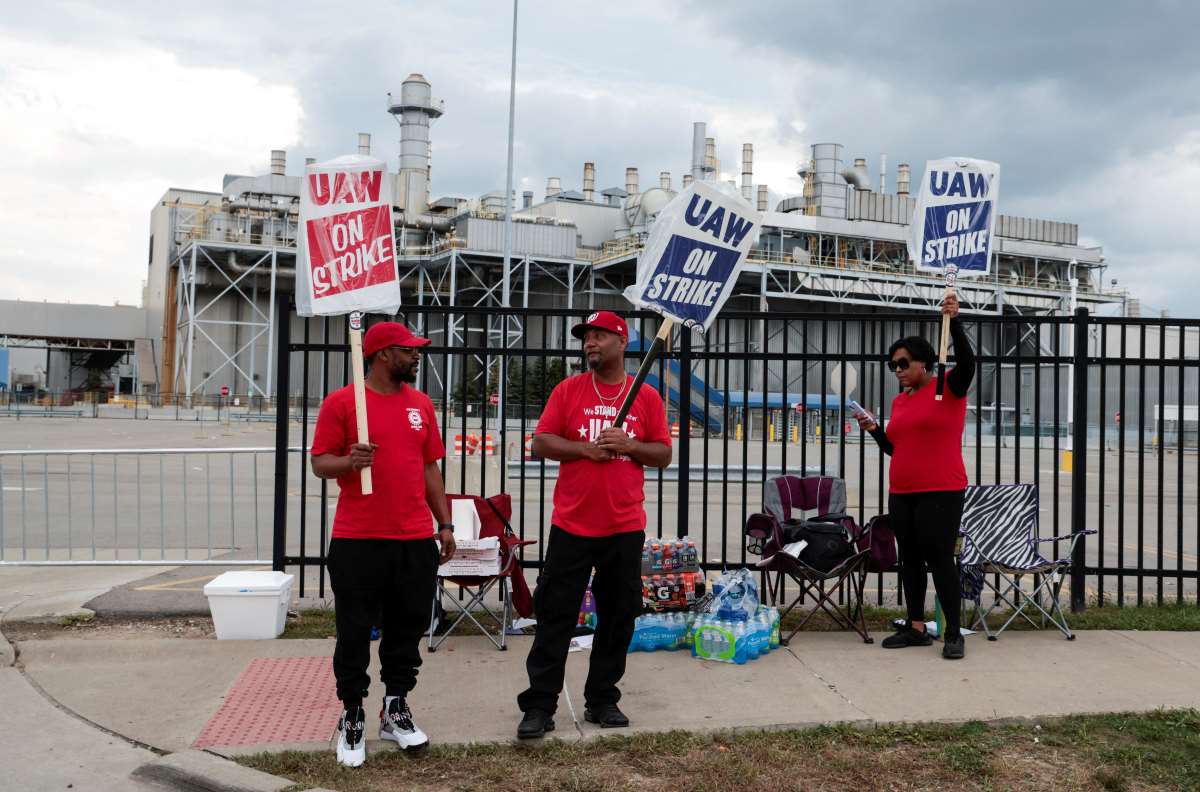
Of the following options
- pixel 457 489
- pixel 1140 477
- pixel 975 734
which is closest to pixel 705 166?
pixel 457 489

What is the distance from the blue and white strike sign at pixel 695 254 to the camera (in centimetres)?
587

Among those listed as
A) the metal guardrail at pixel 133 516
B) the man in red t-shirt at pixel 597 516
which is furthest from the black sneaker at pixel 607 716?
the metal guardrail at pixel 133 516

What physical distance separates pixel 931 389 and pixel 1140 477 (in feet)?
9.73

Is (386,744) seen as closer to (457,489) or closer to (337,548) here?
(337,548)

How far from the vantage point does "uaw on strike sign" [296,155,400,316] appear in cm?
561

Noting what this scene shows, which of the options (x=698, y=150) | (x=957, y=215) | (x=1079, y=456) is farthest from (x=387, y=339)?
(x=698, y=150)

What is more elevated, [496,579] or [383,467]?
[383,467]

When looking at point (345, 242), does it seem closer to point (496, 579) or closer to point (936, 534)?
point (496, 579)

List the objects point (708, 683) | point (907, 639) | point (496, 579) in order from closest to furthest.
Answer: point (708, 683)
point (496, 579)
point (907, 639)

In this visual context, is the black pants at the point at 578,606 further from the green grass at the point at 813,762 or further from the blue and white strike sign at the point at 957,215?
the blue and white strike sign at the point at 957,215

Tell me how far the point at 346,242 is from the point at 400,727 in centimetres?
256

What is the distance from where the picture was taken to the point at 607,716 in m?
5.06

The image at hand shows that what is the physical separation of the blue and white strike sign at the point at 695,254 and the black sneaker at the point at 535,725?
7.29 feet

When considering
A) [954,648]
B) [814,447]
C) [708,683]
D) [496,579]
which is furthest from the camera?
[814,447]
